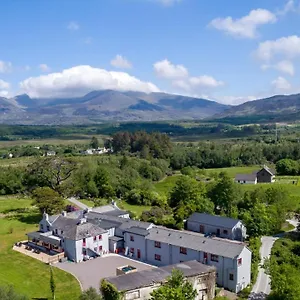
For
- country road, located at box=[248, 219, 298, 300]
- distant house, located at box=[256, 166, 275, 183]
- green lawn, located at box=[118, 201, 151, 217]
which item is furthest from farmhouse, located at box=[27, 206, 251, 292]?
distant house, located at box=[256, 166, 275, 183]

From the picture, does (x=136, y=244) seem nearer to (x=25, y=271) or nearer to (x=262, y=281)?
(x=25, y=271)

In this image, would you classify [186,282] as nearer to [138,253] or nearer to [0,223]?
[138,253]

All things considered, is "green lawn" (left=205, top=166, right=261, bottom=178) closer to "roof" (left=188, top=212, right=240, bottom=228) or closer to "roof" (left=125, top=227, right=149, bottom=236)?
"roof" (left=188, top=212, right=240, bottom=228)

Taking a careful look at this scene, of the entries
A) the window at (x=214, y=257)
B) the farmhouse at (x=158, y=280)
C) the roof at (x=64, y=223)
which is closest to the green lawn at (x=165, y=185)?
the roof at (x=64, y=223)

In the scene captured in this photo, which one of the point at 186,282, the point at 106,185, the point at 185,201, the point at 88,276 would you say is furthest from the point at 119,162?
the point at 186,282

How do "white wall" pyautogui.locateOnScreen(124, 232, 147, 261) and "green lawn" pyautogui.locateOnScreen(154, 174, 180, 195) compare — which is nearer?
"white wall" pyautogui.locateOnScreen(124, 232, 147, 261)

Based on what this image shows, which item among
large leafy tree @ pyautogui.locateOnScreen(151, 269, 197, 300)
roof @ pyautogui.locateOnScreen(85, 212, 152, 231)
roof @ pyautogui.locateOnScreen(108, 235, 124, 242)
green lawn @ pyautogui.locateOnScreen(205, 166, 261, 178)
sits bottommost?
roof @ pyautogui.locateOnScreen(108, 235, 124, 242)
